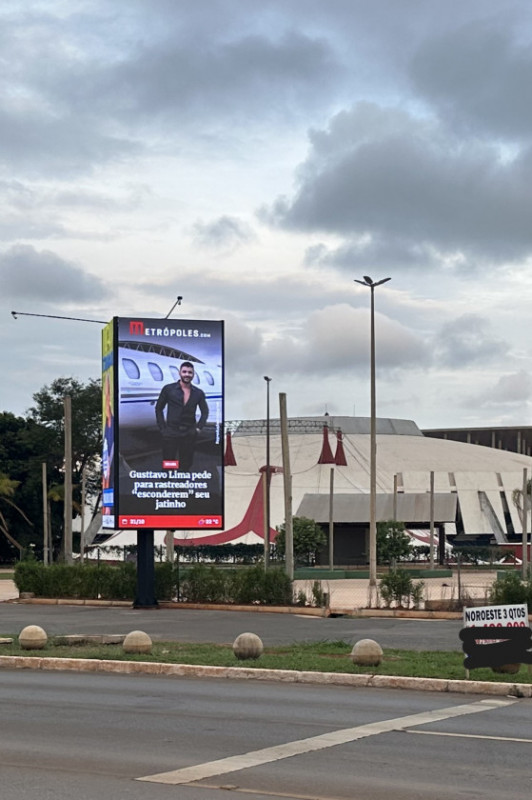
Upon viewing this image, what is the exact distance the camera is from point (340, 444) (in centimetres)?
10394

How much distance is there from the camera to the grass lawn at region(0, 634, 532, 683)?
16.7 metres

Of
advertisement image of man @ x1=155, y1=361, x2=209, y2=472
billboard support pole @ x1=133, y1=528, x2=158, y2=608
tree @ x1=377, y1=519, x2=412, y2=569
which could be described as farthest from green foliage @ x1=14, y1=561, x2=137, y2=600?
tree @ x1=377, y1=519, x2=412, y2=569

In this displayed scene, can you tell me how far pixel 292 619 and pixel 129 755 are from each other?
19960 millimetres

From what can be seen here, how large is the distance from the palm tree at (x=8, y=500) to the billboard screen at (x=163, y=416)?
2073 inches

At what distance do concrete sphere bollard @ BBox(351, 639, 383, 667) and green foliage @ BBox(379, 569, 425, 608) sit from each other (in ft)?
48.7

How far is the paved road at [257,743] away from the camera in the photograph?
362 inches

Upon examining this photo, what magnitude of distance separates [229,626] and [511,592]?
6856mm

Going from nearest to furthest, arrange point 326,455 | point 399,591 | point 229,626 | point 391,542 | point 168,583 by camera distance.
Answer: point 229,626, point 399,591, point 168,583, point 391,542, point 326,455

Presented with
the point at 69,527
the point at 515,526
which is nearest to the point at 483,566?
the point at 515,526

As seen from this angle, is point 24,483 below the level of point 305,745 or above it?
above

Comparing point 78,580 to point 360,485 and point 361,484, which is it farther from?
point 361,484

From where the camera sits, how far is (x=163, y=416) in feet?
112

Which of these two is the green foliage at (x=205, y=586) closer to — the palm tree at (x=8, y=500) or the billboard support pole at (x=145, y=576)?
the billboard support pole at (x=145, y=576)

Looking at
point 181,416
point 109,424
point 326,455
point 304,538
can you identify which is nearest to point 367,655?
point 181,416
